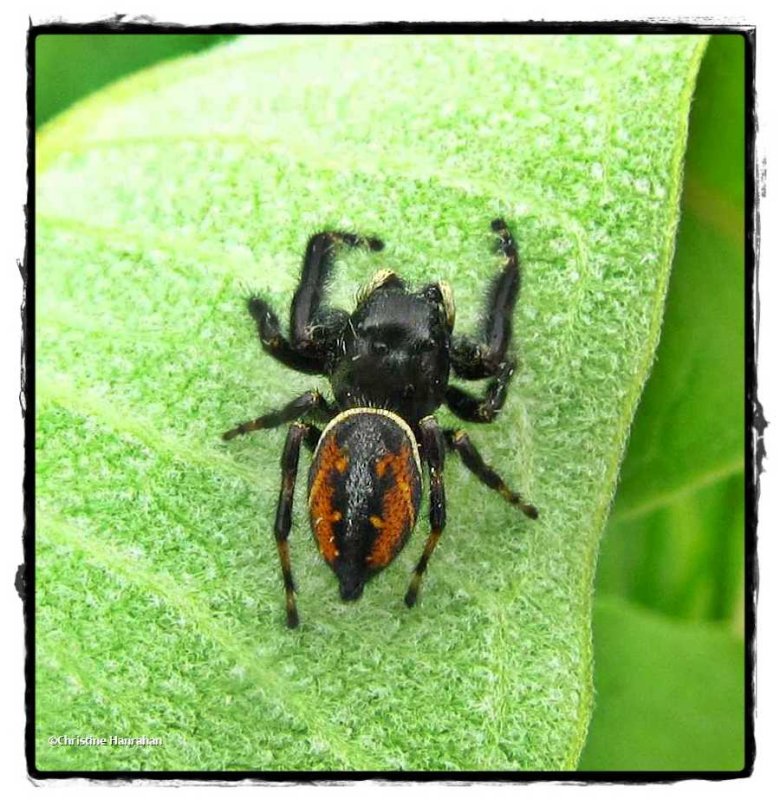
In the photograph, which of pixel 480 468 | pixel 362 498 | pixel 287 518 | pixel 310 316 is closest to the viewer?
pixel 362 498

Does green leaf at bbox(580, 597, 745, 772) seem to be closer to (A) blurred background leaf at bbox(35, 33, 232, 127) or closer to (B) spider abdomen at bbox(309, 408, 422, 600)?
(B) spider abdomen at bbox(309, 408, 422, 600)

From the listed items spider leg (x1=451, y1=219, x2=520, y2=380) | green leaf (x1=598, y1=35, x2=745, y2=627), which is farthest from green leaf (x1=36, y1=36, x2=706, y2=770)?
green leaf (x1=598, y1=35, x2=745, y2=627)

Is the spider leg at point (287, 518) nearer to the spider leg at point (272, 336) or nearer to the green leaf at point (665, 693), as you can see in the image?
the spider leg at point (272, 336)

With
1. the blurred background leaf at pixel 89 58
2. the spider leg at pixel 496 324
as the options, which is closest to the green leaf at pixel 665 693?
the spider leg at pixel 496 324

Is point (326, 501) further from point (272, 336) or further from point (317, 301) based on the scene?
point (317, 301)

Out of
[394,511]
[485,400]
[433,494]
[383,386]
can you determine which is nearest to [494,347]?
[485,400]

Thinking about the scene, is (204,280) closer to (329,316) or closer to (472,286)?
(329,316)

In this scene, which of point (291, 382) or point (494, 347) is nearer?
point (494, 347)
